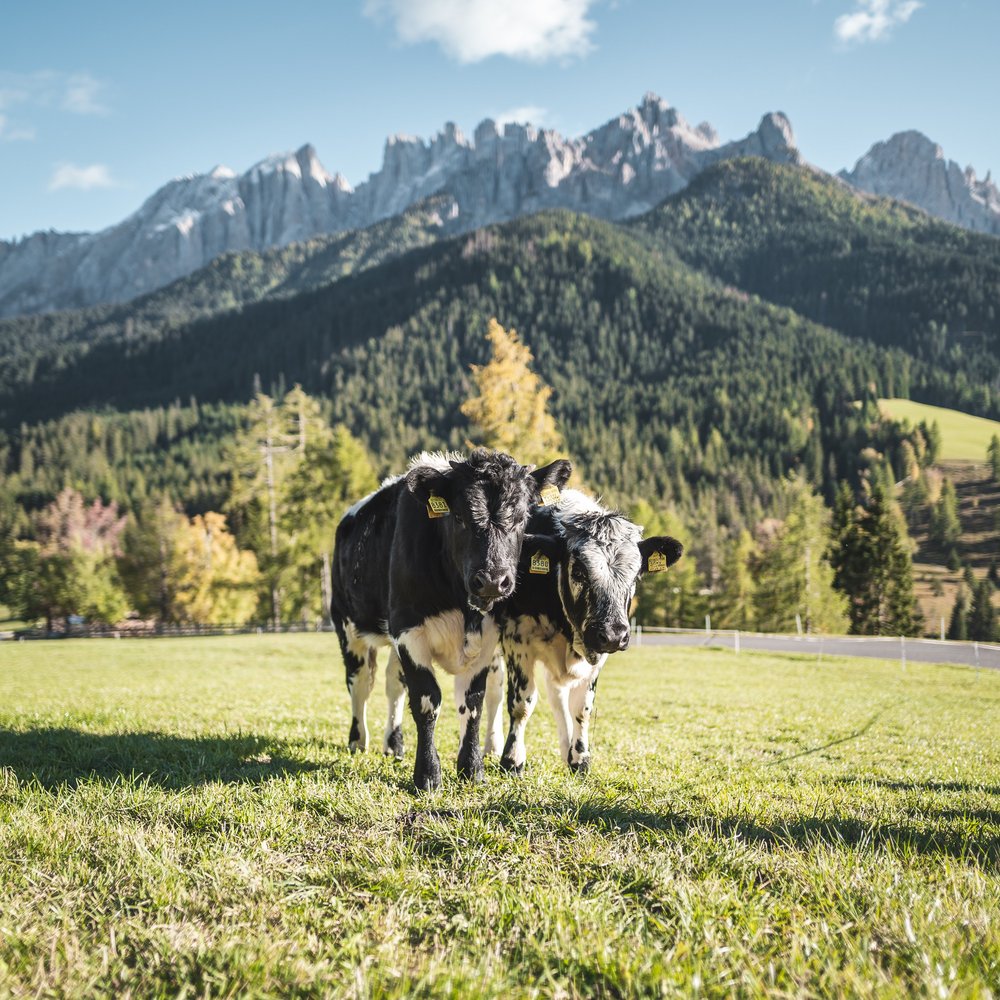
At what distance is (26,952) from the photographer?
9.29ft

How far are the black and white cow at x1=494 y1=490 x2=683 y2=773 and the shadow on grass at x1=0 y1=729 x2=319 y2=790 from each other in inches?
84.2

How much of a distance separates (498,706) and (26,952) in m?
4.76

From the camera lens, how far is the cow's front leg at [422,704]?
5387mm

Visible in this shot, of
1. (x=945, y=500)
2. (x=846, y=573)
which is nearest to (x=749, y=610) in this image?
(x=846, y=573)

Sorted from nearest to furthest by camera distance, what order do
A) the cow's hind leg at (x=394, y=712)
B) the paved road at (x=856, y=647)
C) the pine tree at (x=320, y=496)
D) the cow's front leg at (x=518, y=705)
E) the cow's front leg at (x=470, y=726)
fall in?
the cow's front leg at (x=470, y=726) → the cow's front leg at (x=518, y=705) → the cow's hind leg at (x=394, y=712) → the paved road at (x=856, y=647) → the pine tree at (x=320, y=496)

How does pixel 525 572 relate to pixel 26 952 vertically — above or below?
above

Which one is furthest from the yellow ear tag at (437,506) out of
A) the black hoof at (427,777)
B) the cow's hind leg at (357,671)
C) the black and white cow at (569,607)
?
the cow's hind leg at (357,671)

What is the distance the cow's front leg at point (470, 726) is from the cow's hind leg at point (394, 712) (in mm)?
1190

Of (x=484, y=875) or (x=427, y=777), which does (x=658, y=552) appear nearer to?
(x=427, y=777)

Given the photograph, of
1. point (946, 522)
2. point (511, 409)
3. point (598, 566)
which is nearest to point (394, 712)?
point (598, 566)

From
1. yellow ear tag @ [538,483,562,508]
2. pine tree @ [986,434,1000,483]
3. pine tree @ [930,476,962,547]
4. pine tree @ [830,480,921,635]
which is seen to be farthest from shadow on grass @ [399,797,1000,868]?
pine tree @ [986,434,1000,483]

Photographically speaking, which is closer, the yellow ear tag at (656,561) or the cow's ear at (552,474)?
the cow's ear at (552,474)

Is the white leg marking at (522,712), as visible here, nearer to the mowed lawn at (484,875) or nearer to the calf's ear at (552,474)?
the mowed lawn at (484,875)

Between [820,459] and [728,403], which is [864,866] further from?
[728,403]
